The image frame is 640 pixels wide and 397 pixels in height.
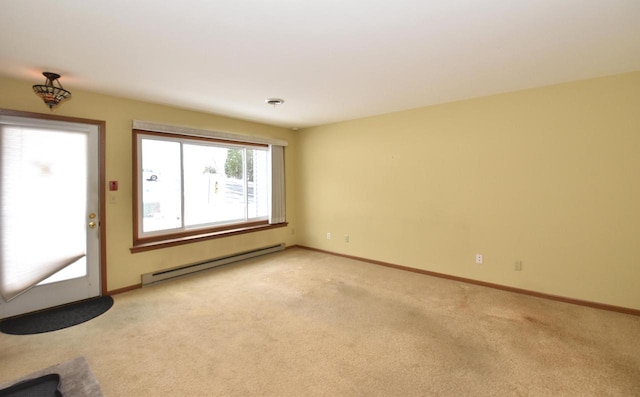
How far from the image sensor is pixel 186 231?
4.29 metres

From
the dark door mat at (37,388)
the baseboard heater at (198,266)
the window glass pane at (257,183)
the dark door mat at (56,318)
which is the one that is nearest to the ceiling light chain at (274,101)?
the window glass pane at (257,183)

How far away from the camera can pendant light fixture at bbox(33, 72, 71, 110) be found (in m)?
2.66

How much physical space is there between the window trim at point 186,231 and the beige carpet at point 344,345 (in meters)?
0.63

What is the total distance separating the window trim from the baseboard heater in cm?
35

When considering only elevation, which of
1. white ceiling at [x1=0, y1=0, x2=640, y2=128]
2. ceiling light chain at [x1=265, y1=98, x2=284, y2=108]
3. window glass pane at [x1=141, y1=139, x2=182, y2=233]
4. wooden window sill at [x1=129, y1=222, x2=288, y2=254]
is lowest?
wooden window sill at [x1=129, y1=222, x2=288, y2=254]

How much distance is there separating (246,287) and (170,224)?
146 cm

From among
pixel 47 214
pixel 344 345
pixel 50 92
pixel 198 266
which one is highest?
pixel 50 92

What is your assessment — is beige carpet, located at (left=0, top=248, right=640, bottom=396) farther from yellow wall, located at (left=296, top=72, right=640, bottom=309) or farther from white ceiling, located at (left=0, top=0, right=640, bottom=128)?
white ceiling, located at (left=0, top=0, right=640, bottom=128)

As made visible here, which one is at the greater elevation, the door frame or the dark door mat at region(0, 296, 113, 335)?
the door frame

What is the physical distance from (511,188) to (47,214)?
5159mm

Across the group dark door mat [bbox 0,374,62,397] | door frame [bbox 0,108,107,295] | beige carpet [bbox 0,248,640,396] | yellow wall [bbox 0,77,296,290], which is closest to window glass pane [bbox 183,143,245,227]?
yellow wall [bbox 0,77,296,290]

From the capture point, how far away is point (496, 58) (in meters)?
2.55

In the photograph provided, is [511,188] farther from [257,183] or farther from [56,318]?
[56,318]

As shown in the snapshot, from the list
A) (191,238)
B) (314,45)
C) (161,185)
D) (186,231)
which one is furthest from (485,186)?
(161,185)
